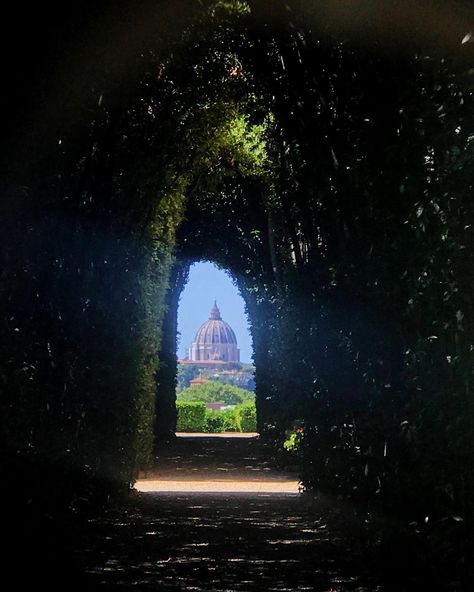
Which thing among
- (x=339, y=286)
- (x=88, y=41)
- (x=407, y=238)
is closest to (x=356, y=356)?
(x=339, y=286)

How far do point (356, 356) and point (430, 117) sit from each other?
9.96 ft

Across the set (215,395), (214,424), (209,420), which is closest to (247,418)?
(214,424)

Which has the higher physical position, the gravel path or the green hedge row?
the green hedge row

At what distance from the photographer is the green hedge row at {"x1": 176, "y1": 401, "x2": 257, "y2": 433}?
41.2 metres

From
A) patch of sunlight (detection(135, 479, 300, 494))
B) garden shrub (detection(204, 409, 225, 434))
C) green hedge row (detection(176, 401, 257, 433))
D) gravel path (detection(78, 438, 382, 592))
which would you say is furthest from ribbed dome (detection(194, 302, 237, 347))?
gravel path (detection(78, 438, 382, 592))

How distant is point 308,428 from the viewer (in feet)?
32.2

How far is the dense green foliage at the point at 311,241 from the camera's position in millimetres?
4168

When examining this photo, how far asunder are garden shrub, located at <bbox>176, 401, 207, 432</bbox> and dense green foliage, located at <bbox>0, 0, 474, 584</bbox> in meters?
29.0

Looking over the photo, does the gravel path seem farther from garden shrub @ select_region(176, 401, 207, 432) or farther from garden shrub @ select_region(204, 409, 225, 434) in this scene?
garden shrub @ select_region(204, 409, 225, 434)

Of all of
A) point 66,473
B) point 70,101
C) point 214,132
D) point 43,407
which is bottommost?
point 66,473

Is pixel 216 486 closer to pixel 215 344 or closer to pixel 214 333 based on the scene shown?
pixel 215 344

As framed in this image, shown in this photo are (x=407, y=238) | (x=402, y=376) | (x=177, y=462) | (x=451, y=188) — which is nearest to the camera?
(x=451, y=188)

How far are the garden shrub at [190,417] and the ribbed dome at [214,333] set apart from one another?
102455 millimetres

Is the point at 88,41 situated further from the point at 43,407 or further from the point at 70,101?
the point at 43,407
